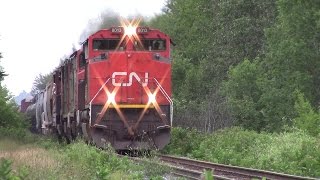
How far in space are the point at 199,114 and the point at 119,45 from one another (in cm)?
1120

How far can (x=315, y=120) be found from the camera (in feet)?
72.2

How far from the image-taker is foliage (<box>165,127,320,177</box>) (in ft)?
44.8

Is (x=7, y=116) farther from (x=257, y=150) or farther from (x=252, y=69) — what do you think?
(x=257, y=150)

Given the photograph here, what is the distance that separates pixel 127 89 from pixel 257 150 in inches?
163

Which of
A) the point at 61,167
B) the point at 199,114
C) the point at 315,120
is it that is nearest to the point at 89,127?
the point at 61,167

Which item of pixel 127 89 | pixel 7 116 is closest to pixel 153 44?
pixel 127 89

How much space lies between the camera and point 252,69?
33.0 m

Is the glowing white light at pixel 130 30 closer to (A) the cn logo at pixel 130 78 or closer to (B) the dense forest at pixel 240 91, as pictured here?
(A) the cn logo at pixel 130 78

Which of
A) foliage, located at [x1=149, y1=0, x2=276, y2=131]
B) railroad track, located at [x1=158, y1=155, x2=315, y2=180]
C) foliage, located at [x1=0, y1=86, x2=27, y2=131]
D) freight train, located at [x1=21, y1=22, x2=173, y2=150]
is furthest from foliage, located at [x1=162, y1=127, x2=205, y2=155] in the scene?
foliage, located at [x1=149, y1=0, x2=276, y2=131]

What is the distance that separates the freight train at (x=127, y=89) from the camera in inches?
694

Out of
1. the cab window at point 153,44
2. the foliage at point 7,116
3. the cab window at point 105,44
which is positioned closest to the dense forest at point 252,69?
the cab window at point 153,44

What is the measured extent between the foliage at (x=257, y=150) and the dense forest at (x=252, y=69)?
3160 millimetres

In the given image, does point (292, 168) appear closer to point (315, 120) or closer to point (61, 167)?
point (61, 167)

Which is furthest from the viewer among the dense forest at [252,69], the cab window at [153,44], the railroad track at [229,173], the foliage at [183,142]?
the dense forest at [252,69]
